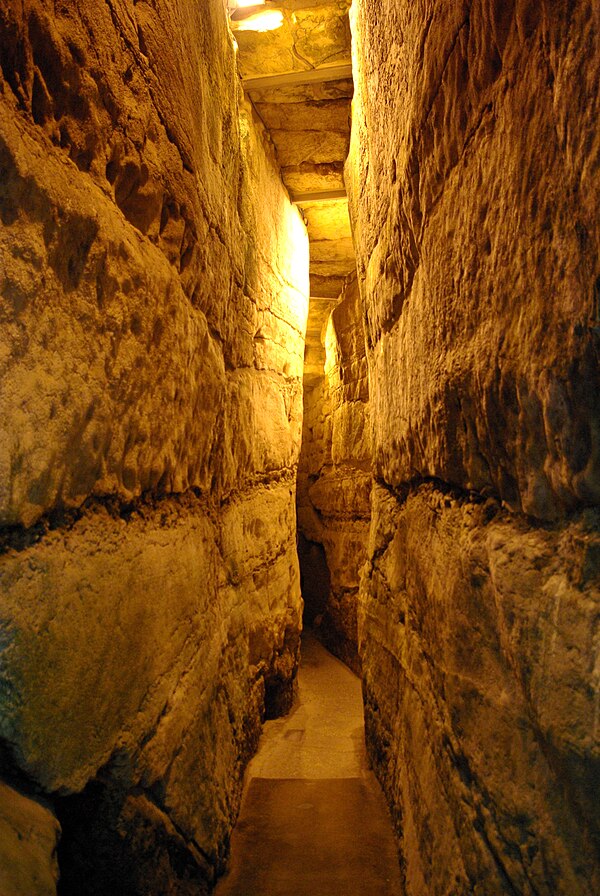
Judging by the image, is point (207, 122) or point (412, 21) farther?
point (207, 122)

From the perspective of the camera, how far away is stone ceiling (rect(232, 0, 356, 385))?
10.4ft

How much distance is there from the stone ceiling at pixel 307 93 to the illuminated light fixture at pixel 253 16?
0.09ft

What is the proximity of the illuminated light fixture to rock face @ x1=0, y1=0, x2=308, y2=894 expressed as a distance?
434 mm

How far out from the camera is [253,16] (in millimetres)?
3064

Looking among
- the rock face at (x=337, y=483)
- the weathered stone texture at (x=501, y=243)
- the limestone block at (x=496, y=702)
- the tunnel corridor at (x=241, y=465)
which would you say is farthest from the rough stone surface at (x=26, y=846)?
the rock face at (x=337, y=483)

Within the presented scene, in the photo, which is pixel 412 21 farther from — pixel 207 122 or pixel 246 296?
pixel 246 296

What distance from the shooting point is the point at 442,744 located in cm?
154

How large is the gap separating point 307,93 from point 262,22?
1.97 ft

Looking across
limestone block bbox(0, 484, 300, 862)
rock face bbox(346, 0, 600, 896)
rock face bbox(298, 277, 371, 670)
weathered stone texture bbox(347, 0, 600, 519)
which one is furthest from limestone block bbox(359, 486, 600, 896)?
rock face bbox(298, 277, 371, 670)

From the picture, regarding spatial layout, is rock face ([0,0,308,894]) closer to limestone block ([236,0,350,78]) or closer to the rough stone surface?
the rough stone surface

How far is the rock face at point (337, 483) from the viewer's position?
555 cm

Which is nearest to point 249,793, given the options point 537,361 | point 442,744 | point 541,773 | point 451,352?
point 442,744

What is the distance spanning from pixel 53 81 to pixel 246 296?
2034 mm

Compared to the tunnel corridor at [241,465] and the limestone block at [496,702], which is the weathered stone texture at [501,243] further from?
the limestone block at [496,702]
